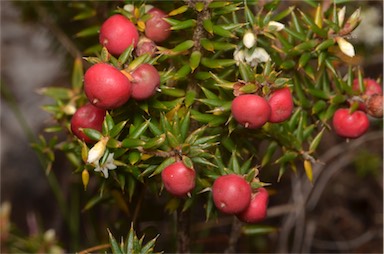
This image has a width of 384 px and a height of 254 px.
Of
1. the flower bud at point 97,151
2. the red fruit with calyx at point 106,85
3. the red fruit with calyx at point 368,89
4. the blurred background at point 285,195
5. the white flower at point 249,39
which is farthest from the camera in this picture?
the blurred background at point 285,195

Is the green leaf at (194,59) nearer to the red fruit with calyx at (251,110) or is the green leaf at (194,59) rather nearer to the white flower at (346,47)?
the red fruit with calyx at (251,110)

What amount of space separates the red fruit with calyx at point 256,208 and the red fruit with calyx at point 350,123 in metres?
0.33

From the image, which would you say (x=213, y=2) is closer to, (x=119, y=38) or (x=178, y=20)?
(x=178, y=20)

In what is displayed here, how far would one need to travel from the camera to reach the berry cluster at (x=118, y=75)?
1.33m

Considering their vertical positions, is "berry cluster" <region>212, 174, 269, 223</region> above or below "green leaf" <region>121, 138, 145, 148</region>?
below

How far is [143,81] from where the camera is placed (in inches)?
54.8

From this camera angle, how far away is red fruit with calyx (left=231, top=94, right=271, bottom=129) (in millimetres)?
1376

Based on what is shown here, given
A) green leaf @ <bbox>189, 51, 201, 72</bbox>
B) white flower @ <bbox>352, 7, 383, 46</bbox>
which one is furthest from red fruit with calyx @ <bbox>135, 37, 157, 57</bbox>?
white flower @ <bbox>352, 7, 383, 46</bbox>

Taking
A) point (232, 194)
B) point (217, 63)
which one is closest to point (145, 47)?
point (217, 63)

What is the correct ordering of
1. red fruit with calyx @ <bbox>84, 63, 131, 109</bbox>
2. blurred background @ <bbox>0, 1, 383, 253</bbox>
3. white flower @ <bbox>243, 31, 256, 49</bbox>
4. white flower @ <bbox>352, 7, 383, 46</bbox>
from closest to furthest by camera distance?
1. red fruit with calyx @ <bbox>84, 63, 131, 109</bbox>
2. white flower @ <bbox>243, 31, 256, 49</bbox>
3. blurred background @ <bbox>0, 1, 383, 253</bbox>
4. white flower @ <bbox>352, 7, 383, 46</bbox>

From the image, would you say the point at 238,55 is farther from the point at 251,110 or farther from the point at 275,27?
the point at 251,110

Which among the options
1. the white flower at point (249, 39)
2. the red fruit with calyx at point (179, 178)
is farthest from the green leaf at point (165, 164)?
the white flower at point (249, 39)

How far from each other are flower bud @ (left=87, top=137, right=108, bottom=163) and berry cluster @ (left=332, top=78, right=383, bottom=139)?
2.23 feet

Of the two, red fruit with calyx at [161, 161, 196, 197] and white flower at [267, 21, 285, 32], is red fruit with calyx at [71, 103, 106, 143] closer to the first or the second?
red fruit with calyx at [161, 161, 196, 197]
